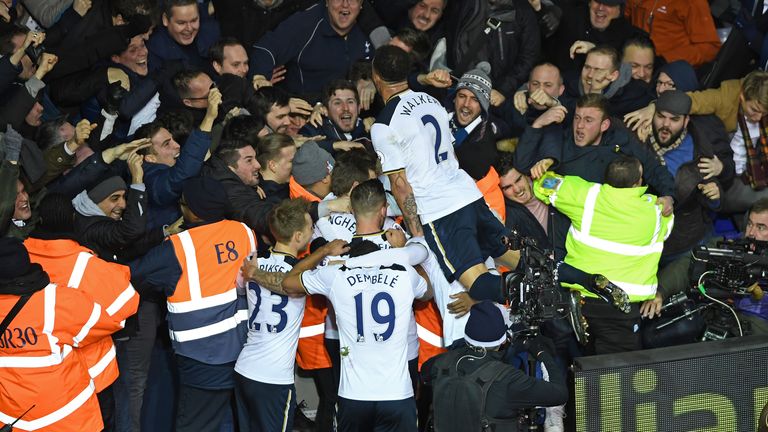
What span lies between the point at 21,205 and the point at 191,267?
1.56 meters

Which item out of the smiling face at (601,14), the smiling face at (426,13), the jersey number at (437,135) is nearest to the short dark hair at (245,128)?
the jersey number at (437,135)

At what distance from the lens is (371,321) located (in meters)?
8.16

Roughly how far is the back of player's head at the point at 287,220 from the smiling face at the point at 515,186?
2210mm

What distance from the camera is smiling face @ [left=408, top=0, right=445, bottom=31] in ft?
38.7

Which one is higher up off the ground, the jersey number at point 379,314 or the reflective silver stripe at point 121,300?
the jersey number at point 379,314

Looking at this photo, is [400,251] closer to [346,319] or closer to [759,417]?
[346,319]

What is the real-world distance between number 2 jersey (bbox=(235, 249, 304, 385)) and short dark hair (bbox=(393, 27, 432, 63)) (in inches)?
126

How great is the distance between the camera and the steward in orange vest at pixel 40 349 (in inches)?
315

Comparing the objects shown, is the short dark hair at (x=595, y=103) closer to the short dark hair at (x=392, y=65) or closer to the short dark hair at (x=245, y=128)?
the short dark hair at (x=392, y=65)

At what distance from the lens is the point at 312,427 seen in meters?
9.54

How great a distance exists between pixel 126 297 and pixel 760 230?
17.3ft

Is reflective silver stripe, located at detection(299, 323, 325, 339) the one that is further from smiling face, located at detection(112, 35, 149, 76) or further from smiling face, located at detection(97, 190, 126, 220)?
smiling face, located at detection(112, 35, 149, 76)

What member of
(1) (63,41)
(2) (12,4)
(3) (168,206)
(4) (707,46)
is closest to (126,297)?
(3) (168,206)

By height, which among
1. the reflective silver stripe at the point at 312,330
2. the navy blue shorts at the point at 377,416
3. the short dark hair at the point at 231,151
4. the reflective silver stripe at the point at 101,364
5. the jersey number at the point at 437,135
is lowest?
the reflective silver stripe at the point at 312,330
